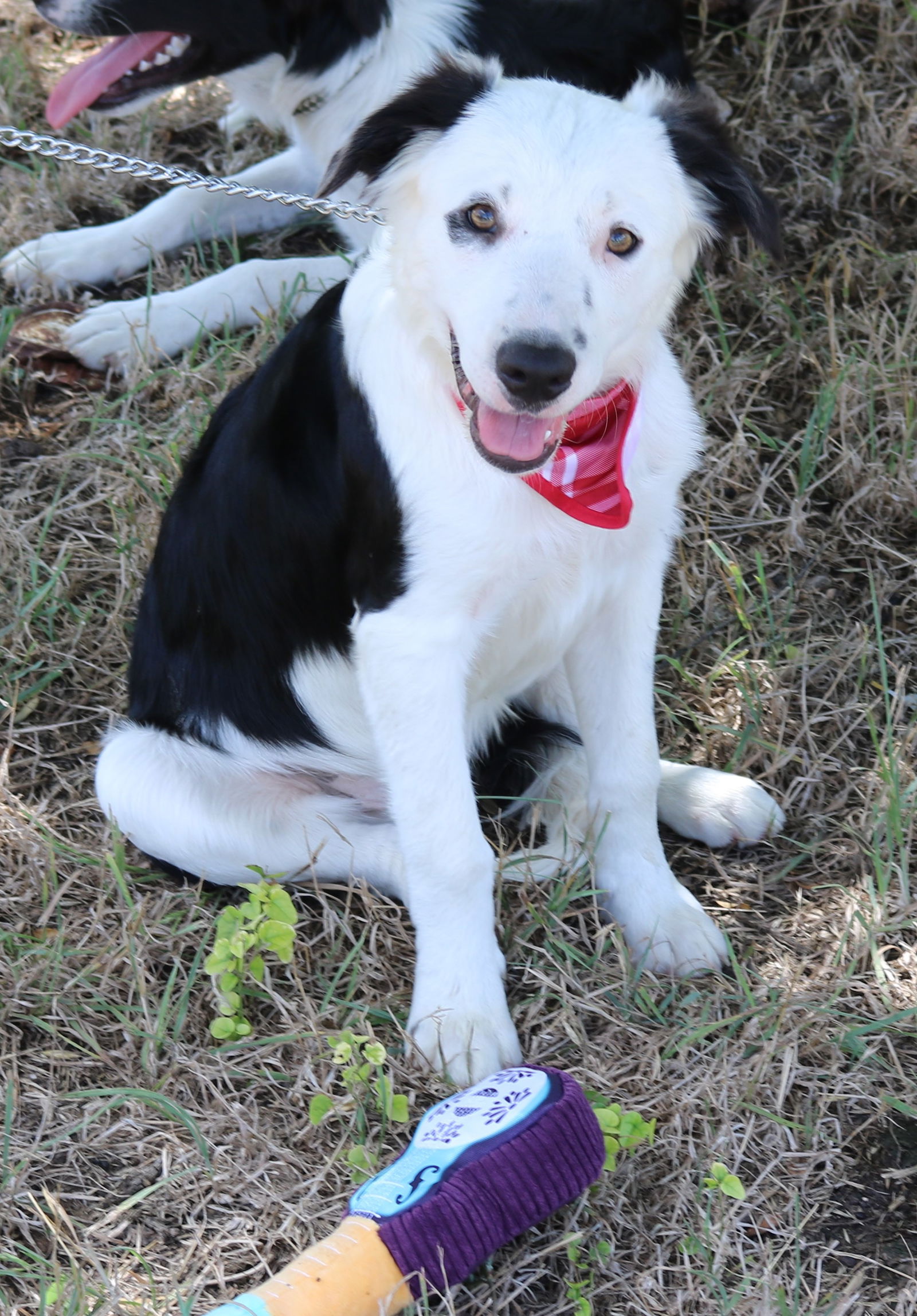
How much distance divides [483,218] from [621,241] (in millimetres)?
227

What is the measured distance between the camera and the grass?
7.63ft

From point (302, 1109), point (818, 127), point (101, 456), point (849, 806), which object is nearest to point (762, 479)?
point (849, 806)

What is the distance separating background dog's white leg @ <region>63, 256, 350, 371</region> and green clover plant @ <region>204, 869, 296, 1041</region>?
2044 millimetres

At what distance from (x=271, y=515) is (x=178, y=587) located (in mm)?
353

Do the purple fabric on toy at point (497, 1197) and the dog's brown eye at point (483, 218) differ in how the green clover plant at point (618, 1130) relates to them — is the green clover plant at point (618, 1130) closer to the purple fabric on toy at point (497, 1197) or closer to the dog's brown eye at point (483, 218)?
the purple fabric on toy at point (497, 1197)

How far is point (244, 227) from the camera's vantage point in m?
4.68

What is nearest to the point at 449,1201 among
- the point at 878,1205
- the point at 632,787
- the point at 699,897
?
the point at 878,1205

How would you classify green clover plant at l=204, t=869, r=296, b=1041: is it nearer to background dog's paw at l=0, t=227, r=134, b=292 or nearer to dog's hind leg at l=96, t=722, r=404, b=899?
dog's hind leg at l=96, t=722, r=404, b=899

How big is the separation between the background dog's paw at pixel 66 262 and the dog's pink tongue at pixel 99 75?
→ 48 centimetres

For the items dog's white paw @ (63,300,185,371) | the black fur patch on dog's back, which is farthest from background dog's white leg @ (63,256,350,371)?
the black fur patch on dog's back

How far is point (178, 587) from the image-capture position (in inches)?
116

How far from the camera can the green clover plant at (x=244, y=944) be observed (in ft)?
8.30

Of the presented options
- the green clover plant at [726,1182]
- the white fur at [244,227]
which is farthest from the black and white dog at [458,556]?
the white fur at [244,227]

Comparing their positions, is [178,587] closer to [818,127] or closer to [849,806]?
[849,806]
